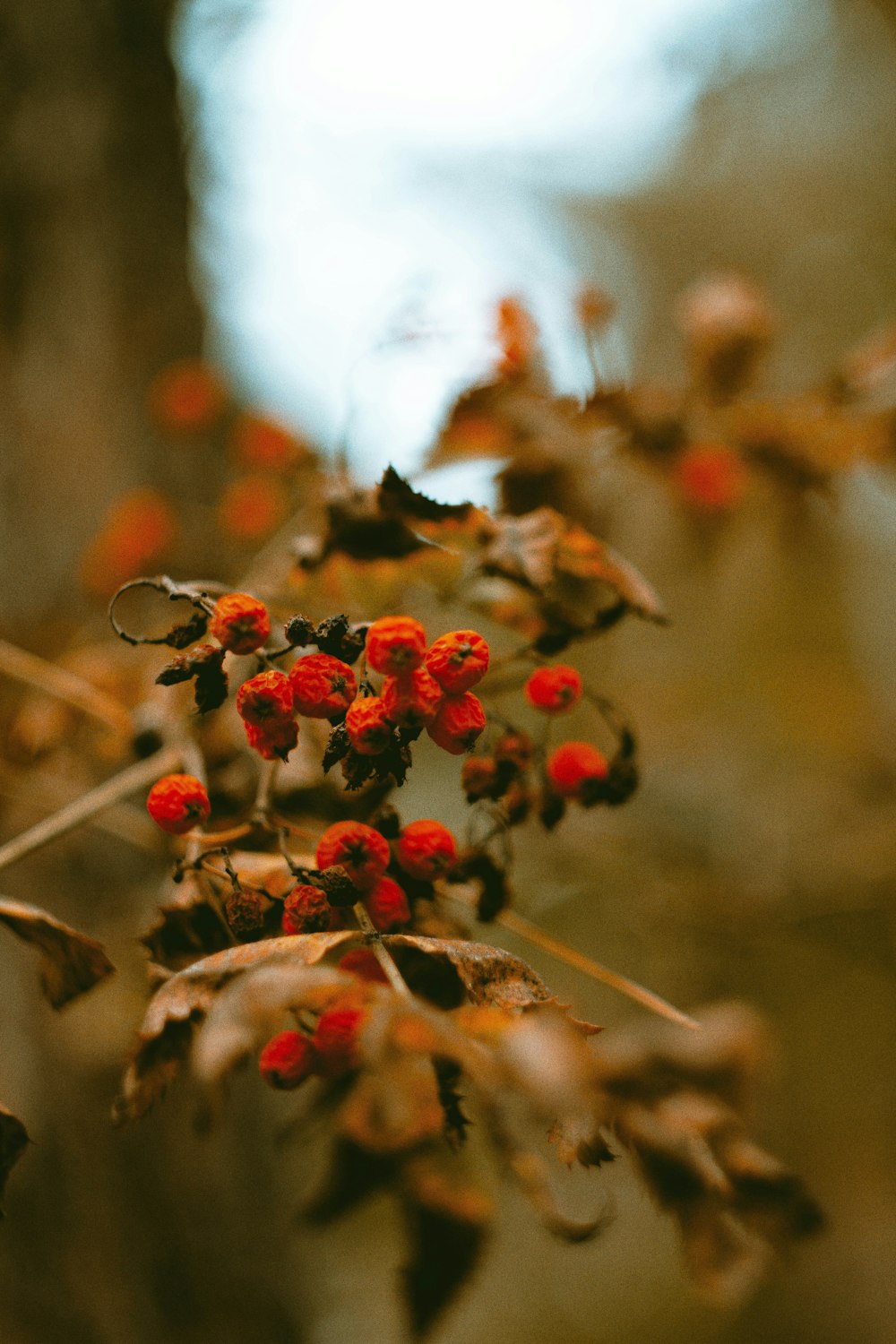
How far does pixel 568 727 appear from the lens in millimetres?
4406

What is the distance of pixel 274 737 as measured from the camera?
32.2 inches

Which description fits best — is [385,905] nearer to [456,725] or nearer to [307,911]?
[307,911]

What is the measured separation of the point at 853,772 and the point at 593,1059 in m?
2.76

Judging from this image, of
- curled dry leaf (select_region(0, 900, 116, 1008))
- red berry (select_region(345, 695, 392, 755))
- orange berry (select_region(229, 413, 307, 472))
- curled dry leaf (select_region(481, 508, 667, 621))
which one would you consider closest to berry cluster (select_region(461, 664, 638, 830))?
curled dry leaf (select_region(481, 508, 667, 621))

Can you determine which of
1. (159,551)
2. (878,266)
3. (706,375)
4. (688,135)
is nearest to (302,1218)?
(159,551)

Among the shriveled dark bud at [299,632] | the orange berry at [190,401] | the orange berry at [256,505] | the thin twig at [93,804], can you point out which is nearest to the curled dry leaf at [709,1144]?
the shriveled dark bud at [299,632]

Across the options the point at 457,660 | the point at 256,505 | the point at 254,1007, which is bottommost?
the point at 256,505

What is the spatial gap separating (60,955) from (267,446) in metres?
1.14

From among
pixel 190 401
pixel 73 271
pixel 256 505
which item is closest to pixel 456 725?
pixel 256 505

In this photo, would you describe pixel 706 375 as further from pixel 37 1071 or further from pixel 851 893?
pixel 851 893

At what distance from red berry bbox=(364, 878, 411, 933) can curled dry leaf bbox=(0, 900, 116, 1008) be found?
0.29 m

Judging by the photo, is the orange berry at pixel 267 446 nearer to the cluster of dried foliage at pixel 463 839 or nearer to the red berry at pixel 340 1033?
the cluster of dried foliage at pixel 463 839

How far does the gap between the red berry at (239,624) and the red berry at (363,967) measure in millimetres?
312

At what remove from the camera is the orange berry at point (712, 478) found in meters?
1.65
